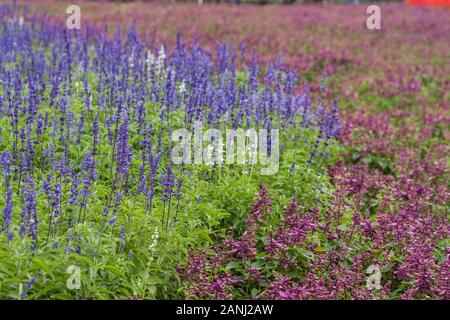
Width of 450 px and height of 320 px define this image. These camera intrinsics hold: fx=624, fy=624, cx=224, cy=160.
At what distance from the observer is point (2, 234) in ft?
15.0

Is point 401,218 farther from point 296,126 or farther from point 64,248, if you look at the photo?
point 64,248

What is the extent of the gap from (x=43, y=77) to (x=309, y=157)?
3.60m

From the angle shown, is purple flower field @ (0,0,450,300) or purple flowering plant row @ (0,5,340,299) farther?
purple flower field @ (0,0,450,300)

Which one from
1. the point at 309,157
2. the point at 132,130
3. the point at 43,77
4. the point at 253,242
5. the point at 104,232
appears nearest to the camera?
the point at 104,232

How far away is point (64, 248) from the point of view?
15.0 ft

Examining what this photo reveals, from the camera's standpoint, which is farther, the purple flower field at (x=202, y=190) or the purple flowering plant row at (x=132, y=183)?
the purple flower field at (x=202, y=190)

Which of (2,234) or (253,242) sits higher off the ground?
(2,234)

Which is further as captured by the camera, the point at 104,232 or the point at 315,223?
the point at 315,223

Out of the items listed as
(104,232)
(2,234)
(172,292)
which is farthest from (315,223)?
(2,234)

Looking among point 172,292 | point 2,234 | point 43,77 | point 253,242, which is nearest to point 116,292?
point 172,292

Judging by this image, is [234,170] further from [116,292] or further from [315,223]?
[116,292]

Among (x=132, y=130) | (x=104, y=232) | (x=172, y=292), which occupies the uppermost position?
(x=132, y=130)

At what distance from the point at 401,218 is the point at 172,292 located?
249 cm

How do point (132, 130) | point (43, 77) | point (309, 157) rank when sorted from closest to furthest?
point (132, 130) < point (309, 157) < point (43, 77)
